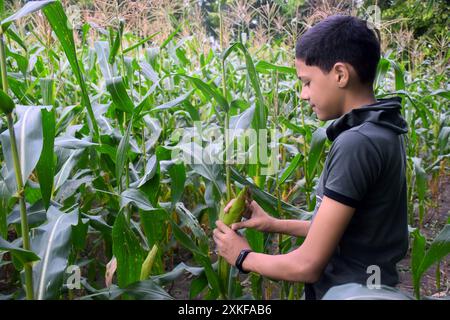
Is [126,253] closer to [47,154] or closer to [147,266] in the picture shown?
[147,266]

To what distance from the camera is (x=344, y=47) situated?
141 cm

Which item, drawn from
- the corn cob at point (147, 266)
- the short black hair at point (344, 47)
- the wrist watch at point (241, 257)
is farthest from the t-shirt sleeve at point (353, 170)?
the corn cob at point (147, 266)

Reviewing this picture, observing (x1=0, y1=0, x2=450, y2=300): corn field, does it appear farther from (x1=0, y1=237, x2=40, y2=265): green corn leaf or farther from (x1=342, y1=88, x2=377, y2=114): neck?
(x1=342, y1=88, x2=377, y2=114): neck

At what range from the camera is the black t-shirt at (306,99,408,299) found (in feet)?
4.28

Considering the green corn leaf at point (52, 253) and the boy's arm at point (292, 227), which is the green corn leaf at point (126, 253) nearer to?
the green corn leaf at point (52, 253)

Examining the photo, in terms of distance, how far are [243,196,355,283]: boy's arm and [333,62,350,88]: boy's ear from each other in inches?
14.9

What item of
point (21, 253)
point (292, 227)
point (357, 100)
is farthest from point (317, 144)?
point (21, 253)

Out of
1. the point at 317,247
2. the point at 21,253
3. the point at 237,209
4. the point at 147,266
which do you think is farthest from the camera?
the point at 147,266

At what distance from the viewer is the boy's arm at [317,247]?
129cm

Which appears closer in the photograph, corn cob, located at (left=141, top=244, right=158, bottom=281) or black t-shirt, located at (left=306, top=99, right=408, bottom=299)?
black t-shirt, located at (left=306, top=99, right=408, bottom=299)

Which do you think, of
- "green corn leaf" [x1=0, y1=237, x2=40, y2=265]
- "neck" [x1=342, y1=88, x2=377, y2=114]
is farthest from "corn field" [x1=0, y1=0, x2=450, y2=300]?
"neck" [x1=342, y1=88, x2=377, y2=114]

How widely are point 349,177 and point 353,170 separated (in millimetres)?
26
